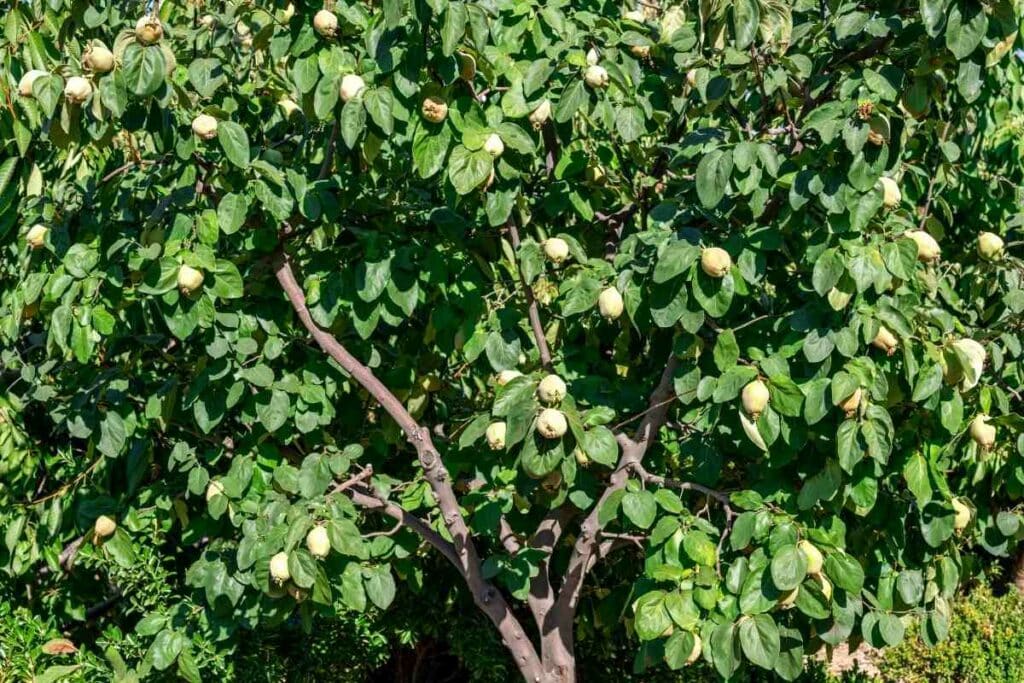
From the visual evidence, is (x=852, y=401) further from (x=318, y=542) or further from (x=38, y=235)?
(x=38, y=235)

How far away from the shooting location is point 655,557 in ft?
8.74

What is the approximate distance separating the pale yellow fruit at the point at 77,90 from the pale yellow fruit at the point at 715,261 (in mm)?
1408

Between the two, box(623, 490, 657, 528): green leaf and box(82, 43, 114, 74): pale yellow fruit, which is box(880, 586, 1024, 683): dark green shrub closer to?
box(623, 490, 657, 528): green leaf

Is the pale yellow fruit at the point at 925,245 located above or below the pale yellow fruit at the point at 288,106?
below

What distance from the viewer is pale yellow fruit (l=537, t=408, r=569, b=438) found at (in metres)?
2.51

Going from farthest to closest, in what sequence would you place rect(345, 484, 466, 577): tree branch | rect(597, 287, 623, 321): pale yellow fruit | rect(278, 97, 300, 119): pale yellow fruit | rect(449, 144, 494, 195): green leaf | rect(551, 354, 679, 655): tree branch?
rect(278, 97, 300, 119): pale yellow fruit, rect(345, 484, 466, 577): tree branch, rect(551, 354, 679, 655): tree branch, rect(597, 287, 623, 321): pale yellow fruit, rect(449, 144, 494, 195): green leaf

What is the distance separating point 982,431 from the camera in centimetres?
283

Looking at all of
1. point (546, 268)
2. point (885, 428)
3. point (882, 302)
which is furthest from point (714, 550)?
point (546, 268)

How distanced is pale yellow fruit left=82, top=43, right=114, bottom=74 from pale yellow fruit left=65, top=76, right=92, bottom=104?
0.13 feet

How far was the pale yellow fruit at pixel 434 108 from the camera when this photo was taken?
8.70 feet

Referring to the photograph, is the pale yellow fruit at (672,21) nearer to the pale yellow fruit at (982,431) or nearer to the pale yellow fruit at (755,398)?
the pale yellow fruit at (755,398)

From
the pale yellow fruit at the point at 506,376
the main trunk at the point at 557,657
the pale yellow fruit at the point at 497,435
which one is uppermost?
the pale yellow fruit at the point at 506,376

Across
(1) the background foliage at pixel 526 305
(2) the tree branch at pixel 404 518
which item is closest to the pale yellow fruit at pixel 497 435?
(1) the background foliage at pixel 526 305

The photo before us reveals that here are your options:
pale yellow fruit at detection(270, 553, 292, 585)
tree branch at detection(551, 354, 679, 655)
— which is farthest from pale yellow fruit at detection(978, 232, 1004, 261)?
pale yellow fruit at detection(270, 553, 292, 585)
